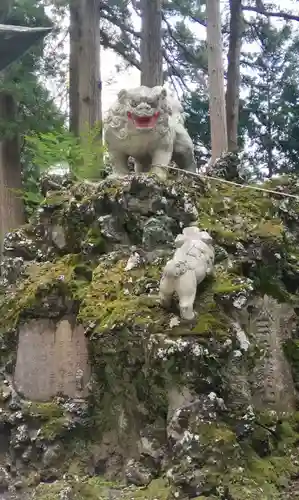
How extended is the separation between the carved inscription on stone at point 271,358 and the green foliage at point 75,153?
7.45 feet

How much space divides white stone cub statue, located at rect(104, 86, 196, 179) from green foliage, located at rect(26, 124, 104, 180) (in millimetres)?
1016

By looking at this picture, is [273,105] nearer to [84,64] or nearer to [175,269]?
[84,64]

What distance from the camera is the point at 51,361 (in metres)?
3.75

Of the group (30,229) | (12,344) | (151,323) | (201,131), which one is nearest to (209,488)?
(151,323)

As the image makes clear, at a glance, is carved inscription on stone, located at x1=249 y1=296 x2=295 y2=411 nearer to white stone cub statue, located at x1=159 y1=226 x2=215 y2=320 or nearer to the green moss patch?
the green moss patch

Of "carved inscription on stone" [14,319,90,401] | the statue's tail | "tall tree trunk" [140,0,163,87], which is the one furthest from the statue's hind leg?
"tall tree trunk" [140,0,163,87]

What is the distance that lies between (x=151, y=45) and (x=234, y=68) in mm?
1837

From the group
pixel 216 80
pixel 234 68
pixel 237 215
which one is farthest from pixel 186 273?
pixel 234 68

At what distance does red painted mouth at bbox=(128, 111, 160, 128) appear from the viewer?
425 centimetres

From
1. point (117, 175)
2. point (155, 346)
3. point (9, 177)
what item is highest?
point (117, 175)

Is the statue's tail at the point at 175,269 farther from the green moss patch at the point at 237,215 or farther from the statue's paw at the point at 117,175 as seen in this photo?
the statue's paw at the point at 117,175

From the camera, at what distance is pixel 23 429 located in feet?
11.7

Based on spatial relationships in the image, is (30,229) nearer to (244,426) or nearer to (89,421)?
(89,421)

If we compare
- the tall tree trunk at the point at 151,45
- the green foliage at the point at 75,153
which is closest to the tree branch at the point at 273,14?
the tall tree trunk at the point at 151,45
